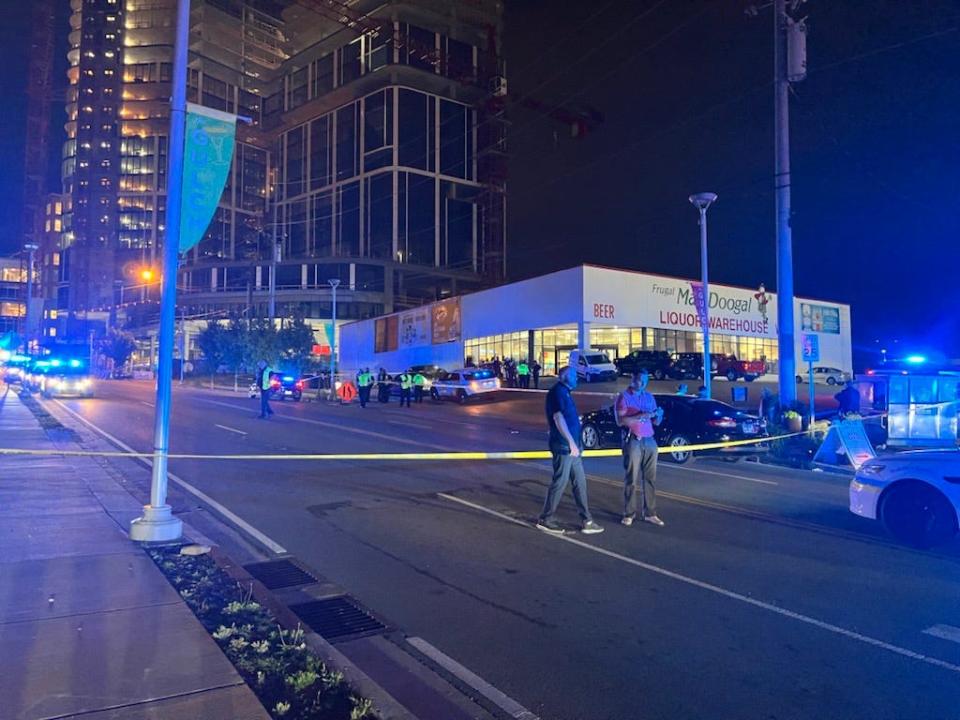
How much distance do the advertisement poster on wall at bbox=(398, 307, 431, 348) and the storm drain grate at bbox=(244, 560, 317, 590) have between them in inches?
1887

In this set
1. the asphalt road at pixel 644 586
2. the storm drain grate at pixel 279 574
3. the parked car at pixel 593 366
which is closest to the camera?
the asphalt road at pixel 644 586

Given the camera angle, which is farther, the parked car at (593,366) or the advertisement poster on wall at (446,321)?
the advertisement poster on wall at (446,321)

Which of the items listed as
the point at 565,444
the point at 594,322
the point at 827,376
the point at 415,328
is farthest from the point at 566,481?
the point at 415,328

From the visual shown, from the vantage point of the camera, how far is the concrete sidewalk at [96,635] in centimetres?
357

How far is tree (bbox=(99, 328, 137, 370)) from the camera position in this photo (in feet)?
277

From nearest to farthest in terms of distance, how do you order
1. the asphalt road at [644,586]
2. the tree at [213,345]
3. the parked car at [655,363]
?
the asphalt road at [644,586] < the parked car at [655,363] < the tree at [213,345]

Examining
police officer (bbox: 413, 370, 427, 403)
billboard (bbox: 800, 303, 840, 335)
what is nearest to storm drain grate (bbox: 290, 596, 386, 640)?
police officer (bbox: 413, 370, 427, 403)

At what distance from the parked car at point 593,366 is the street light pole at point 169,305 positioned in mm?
29660

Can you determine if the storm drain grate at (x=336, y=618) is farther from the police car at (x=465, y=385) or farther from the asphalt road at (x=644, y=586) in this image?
the police car at (x=465, y=385)

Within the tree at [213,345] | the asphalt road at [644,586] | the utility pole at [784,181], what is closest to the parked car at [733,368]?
the utility pole at [784,181]

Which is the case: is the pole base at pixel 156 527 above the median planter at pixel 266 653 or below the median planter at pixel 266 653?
above

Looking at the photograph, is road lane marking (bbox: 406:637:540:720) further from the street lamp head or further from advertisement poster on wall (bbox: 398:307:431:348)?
advertisement poster on wall (bbox: 398:307:431:348)

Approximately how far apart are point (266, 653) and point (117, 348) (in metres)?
91.2

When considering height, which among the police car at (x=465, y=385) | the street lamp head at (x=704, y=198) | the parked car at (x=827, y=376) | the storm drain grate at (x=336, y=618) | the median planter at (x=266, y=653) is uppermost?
the street lamp head at (x=704, y=198)
